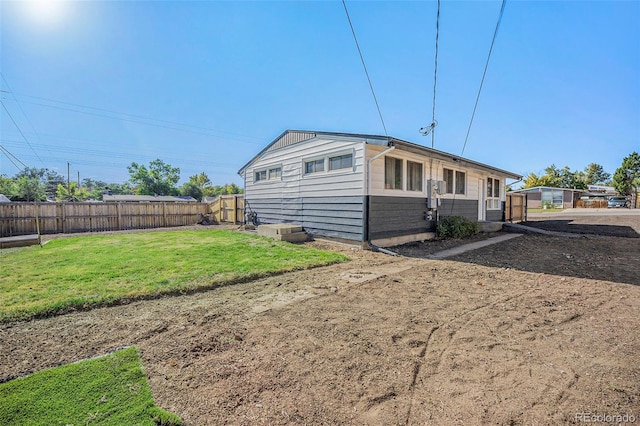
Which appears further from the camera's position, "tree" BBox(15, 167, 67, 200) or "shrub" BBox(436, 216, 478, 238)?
"tree" BBox(15, 167, 67, 200)

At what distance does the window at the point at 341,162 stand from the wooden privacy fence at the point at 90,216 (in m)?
11.7

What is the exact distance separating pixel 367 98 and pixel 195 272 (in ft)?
24.5

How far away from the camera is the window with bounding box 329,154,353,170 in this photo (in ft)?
26.9

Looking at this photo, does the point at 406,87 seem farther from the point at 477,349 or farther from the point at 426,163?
the point at 477,349

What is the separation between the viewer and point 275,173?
465 inches

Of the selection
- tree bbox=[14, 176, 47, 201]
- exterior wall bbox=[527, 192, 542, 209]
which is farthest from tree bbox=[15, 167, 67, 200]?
exterior wall bbox=[527, 192, 542, 209]

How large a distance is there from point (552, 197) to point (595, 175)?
1449 inches

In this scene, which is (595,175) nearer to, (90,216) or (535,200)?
(535,200)

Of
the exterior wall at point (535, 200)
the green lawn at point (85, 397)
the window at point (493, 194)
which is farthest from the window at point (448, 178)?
the exterior wall at point (535, 200)

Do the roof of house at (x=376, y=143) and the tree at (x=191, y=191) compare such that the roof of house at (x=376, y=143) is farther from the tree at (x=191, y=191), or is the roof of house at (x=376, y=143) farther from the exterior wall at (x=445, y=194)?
the tree at (x=191, y=191)

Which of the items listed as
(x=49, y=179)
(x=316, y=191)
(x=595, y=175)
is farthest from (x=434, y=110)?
Answer: (x=595, y=175)

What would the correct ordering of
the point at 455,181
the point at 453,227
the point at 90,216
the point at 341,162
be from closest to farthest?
the point at 341,162
the point at 453,227
the point at 455,181
the point at 90,216

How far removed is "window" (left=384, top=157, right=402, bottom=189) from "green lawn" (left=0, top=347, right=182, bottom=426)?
24.6ft

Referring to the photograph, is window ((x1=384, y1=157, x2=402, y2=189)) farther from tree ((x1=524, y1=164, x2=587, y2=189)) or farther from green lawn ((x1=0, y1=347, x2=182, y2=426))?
tree ((x1=524, y1=164, x2=587, y2=189))
